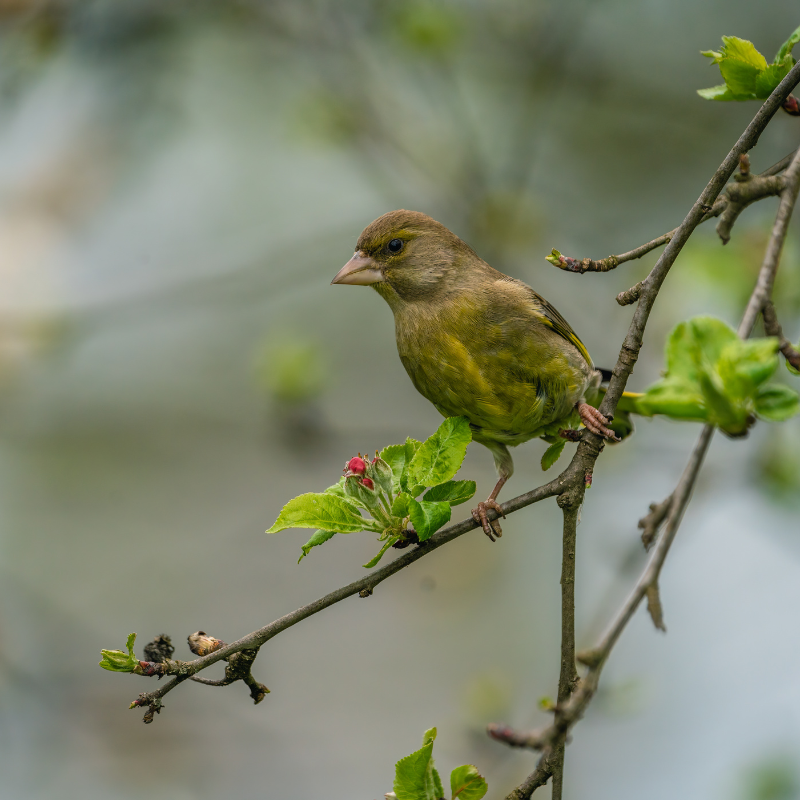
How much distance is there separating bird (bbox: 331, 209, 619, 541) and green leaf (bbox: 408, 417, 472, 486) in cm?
75

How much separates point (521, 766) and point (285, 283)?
394cm

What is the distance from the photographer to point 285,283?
21.7 ft

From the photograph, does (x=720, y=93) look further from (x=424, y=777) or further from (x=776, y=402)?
(x=424, y=777)

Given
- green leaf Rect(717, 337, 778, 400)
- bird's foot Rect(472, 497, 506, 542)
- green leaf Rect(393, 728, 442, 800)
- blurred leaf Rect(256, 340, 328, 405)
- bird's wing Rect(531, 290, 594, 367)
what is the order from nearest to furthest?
green leaf Rect(717, 337, 778, 400)
green leaf Rect(393, 728, 442, 800)
bird's foot Rect(472, 497, 506, 542)
bird's wing Rect(531, 290, 594, 367)
blurred leaf Rect(256, 340, 328, 405)

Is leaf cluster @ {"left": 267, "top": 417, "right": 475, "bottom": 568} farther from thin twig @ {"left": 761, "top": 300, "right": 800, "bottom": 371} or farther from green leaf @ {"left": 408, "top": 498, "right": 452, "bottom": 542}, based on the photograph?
thin twig @ {"left": 761, "top": 300, "right": 800, "bottom": 371}

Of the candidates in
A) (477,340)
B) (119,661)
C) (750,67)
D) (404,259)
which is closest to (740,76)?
(750,67)

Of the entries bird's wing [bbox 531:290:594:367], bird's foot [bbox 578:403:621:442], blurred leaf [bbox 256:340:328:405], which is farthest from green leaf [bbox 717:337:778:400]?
blurred leaf [bbox 256:340:328:405]

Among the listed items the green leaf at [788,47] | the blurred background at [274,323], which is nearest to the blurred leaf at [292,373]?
the blurred background at [274,323]

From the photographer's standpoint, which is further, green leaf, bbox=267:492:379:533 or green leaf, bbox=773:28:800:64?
green leaf, bbox=267:492:379:533

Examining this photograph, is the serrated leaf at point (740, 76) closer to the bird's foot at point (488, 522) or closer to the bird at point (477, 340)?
the bird at point (477, 340)

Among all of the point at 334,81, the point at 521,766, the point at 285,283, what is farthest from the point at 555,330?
the point at 334,81

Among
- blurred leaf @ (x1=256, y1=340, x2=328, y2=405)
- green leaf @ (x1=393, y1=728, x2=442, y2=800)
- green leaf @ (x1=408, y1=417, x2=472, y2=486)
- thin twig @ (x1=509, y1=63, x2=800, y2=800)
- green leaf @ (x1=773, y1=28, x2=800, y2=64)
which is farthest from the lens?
blurred leaf @ (x1=256, y1=340, x2=328, y2=405)

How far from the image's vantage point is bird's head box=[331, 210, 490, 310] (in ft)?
11.8

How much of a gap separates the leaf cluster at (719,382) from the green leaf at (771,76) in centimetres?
85
